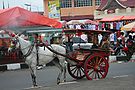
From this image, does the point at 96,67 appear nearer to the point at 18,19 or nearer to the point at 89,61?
the point at 89,61

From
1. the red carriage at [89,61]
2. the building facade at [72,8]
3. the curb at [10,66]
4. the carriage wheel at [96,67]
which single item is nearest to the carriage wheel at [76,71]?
the red carriage at [89,61]

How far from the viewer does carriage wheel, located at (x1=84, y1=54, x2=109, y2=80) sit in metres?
10.1

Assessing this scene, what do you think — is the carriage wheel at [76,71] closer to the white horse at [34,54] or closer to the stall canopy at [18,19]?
the white horse at [34,54]

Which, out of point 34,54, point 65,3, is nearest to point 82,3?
point 65,3

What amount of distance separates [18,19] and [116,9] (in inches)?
1012

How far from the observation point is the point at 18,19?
45.4 feet

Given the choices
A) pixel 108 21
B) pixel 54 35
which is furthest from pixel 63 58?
pixel 108 21

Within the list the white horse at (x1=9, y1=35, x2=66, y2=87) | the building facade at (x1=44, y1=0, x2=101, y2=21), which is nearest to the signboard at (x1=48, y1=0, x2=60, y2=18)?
the building facade at (x1=44, y1=0, x2=101, y2=21)

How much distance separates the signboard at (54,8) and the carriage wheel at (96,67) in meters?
34.3

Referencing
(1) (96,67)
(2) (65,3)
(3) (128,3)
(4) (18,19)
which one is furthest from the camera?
(2) (65,3)

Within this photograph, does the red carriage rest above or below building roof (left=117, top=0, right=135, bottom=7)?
below

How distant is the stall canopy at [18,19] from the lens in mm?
13734

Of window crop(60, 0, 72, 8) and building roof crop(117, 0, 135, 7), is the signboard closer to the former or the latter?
window crop(60, 0, 72, 8)

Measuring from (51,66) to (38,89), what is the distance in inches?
270
